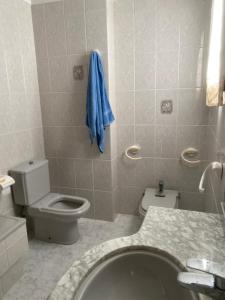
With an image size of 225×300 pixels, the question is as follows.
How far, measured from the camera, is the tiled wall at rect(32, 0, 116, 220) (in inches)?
85.0

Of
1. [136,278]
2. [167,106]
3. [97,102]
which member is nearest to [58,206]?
[97,102]

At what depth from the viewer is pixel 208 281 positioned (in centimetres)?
54

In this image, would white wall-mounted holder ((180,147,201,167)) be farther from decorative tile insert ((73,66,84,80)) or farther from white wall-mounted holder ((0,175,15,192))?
white wall-mounted holder ((0,175,15,192))

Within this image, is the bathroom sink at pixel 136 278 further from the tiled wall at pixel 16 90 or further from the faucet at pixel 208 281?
the tiled wall at pixel 16 90

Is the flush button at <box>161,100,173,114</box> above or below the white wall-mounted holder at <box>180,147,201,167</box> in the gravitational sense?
above

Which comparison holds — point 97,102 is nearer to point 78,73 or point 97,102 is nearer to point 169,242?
point 78,73

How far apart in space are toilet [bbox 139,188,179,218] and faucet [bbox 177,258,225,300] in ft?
4.98

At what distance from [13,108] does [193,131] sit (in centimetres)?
169

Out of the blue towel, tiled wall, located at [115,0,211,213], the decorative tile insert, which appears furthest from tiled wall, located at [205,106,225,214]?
the decorative tile insert

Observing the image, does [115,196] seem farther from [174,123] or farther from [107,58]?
[107,58]

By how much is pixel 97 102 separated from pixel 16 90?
738mm

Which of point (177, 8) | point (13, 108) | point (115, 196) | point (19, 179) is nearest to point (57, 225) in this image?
point (19, 179)

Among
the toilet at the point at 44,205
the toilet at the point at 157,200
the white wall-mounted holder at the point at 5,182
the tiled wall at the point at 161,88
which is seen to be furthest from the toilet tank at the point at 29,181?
the toilet at the point at 157,200

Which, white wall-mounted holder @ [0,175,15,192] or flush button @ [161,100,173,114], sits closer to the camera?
white wall-mounted holder @ [0,175,15,192]
